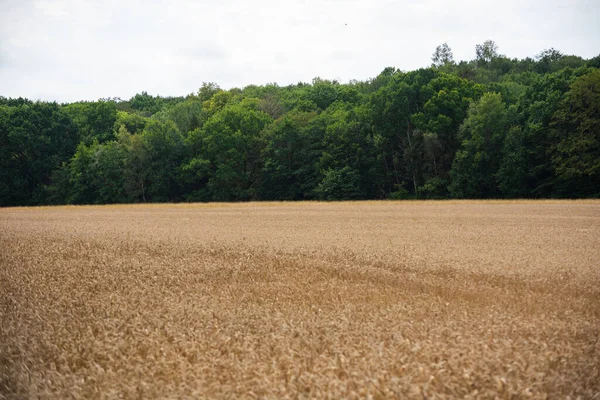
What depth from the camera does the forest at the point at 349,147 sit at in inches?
2034

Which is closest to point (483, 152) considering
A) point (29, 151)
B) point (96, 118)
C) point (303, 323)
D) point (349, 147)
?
point (349, 147)

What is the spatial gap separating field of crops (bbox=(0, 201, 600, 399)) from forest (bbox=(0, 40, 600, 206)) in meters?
40.3

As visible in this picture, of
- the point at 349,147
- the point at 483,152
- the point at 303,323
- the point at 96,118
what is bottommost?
the point at 303,323

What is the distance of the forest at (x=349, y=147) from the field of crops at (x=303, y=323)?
40.3 meters

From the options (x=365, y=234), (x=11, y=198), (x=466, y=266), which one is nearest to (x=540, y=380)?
(x=466, y=266)

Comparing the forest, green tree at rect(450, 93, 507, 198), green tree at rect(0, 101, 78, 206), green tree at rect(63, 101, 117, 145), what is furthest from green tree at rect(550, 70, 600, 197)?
green tree at rect(63, 101, 117, 145)

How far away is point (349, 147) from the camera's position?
6425 centimetres

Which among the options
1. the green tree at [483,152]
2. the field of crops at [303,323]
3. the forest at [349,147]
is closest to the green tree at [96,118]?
the forest at [349,147]

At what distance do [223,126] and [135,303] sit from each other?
65.7 meters

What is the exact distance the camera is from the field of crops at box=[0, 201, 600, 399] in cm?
485

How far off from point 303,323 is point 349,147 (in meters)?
58.4

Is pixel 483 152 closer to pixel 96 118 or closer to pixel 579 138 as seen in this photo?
pixel 579 138

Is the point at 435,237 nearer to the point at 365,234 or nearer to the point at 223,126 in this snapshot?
the point at 365,234

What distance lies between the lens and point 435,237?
18781mm
